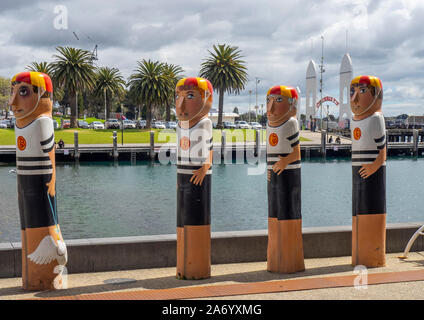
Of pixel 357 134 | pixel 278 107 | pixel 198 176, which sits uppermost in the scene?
pixel 278 107

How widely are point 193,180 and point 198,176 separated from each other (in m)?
0.10

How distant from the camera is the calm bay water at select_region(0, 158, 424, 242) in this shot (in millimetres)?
22297

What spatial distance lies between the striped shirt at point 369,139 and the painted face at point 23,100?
5.24 meters

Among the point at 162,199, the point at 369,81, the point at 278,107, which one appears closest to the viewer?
the point at 278,107

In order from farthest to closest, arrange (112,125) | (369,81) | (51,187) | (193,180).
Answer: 1. (112,125)
2. (369,81)
3. (193,180)
4. (51,187)

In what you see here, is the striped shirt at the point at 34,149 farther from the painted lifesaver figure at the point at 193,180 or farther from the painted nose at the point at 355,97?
the painted nose at the point at 355,97

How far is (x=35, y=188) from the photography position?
7.74 metres

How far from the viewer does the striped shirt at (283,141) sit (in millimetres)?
8758

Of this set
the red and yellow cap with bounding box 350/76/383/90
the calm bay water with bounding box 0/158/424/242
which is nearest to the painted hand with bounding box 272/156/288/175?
the red and yellow cap with bounding box 350/76/383/90

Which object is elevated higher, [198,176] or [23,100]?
[23,100]

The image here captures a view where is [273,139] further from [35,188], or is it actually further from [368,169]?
[35,188]

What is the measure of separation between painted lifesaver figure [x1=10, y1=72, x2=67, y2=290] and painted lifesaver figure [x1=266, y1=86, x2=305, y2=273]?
3299mm

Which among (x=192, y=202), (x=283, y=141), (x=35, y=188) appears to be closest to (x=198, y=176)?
(x=192, y=202)

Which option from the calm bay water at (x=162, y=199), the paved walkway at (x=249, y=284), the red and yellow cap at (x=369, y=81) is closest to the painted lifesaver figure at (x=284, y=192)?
the paved walkway at (x=249, y=284)
